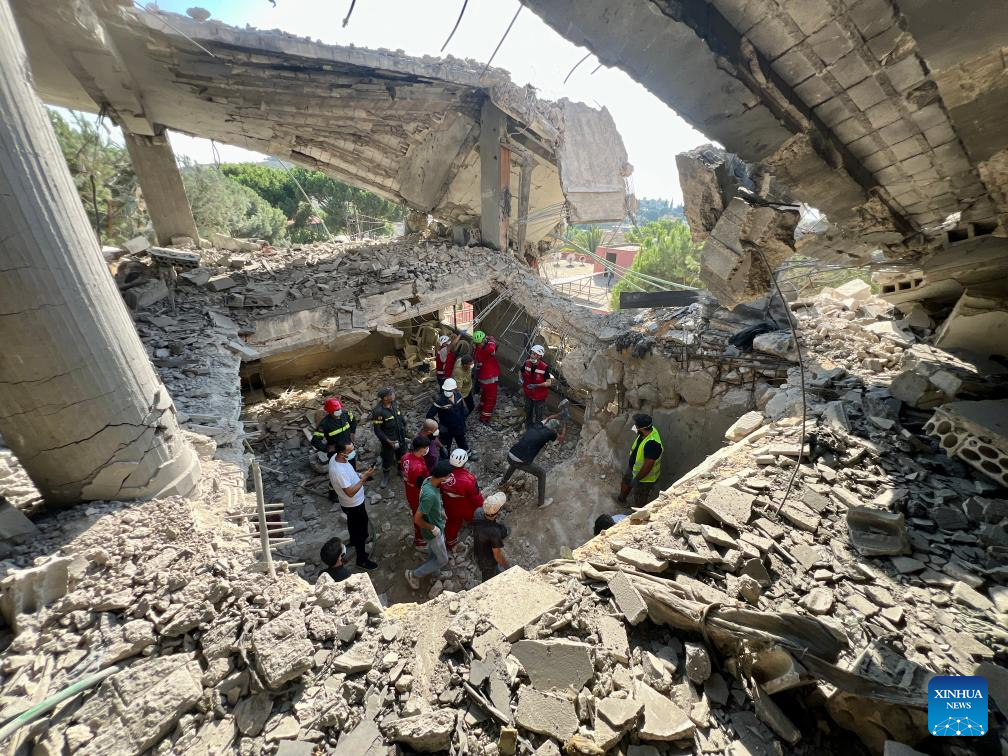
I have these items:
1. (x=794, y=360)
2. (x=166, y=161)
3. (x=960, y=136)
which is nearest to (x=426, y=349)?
(x=166, y=161)

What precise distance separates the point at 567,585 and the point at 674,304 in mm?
5387

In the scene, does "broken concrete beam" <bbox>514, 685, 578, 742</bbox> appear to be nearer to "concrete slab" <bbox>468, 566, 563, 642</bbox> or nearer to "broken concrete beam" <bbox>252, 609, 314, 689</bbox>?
"concrete slab" <bbox>468, 566, 563, 642</bbox>

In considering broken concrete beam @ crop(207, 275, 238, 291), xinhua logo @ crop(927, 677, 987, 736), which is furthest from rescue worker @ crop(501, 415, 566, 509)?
broken concrete beam @ crop(207, 275, 238, 291)

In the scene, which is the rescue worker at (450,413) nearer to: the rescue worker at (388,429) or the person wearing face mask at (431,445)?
the person wearing face mask at (431,445)

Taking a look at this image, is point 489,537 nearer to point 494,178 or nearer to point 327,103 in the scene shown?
point 494,178

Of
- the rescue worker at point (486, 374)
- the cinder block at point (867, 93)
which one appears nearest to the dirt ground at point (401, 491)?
the rescue worker at point (486, 374)

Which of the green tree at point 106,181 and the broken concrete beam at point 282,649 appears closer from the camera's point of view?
the broken concrete beam at point 282,649

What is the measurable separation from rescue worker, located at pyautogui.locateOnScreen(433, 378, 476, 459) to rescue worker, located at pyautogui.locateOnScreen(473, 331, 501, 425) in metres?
1.03

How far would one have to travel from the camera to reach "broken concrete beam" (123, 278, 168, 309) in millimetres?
5656

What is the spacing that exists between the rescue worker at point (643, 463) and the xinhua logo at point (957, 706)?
3132 mm

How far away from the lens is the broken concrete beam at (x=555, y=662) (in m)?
2.18

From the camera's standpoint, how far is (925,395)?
12.7 ft

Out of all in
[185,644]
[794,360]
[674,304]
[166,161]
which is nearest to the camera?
[185,644]

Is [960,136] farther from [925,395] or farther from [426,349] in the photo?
[426,349]
